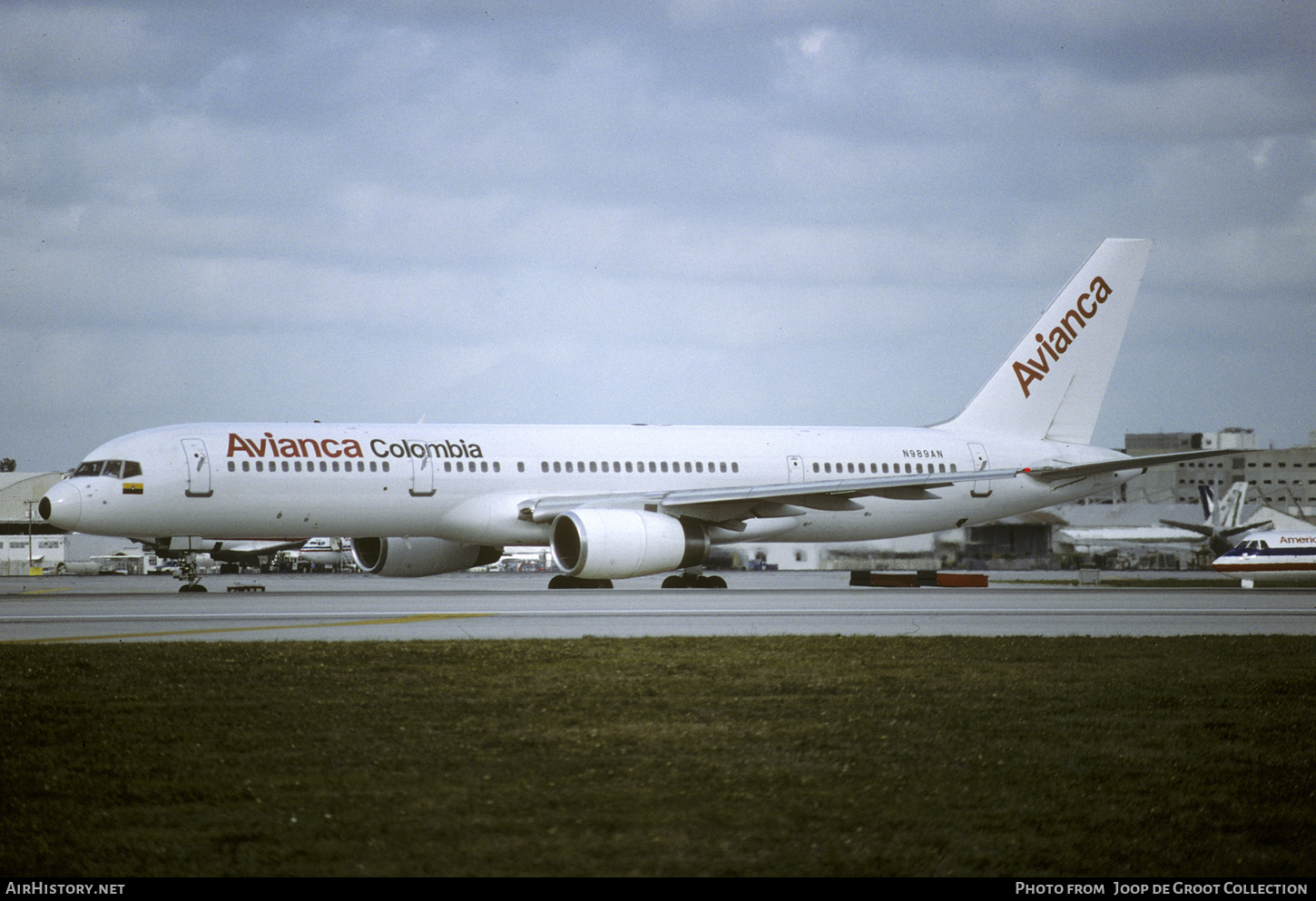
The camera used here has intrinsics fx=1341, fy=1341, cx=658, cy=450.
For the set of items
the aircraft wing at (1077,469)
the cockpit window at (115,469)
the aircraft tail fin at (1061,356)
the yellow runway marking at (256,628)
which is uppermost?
the aircraft tail fin at (1061,356)

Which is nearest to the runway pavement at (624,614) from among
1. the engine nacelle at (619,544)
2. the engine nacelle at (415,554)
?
the engine nacelle at (619,544)

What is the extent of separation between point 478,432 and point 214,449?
6177mm

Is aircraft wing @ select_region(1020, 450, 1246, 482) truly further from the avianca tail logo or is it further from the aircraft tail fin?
the avianca tail logo

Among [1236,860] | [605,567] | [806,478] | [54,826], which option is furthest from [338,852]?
[806,478]

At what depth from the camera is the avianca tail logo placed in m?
38.3

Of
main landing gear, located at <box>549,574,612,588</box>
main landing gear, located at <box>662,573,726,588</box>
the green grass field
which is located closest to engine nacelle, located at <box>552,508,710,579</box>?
main landing gear, located at <box>549,574,612,588</box>

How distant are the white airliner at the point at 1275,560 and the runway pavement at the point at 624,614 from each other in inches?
430

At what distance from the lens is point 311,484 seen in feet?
96.8

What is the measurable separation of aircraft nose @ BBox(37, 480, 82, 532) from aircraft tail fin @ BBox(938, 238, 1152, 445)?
23.1 m

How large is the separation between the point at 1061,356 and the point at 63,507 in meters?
26.4

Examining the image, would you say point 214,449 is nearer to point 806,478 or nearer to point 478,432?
point 478,432

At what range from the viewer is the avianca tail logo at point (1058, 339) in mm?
38312

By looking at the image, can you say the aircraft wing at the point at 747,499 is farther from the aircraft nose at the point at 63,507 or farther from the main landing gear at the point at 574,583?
the aircraft nose at the point at 63,507

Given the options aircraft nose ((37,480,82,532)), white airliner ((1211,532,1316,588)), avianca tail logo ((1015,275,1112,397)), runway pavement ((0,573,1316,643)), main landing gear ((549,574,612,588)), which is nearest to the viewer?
runway pavement ((0,573,1316,643))
